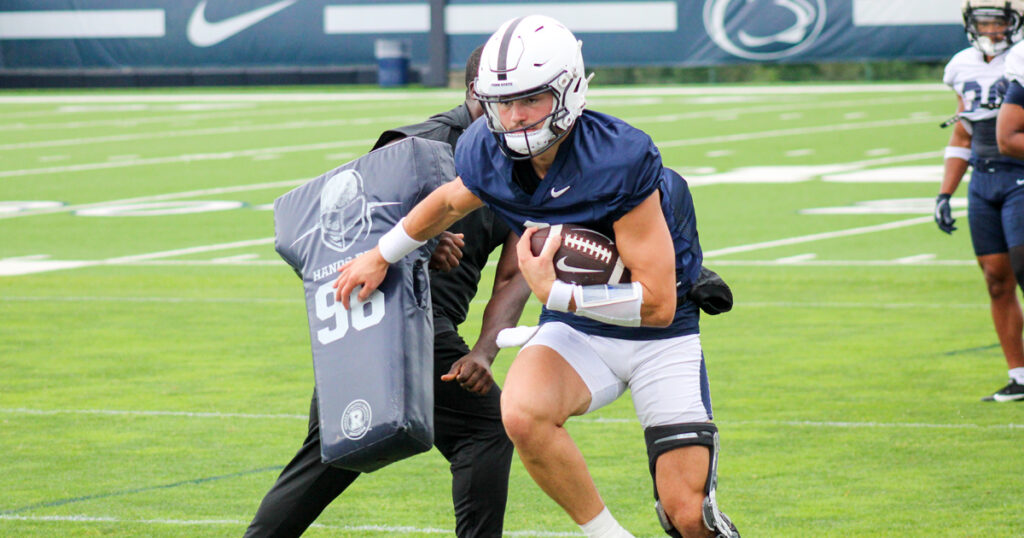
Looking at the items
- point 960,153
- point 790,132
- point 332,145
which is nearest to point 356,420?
point 960,153

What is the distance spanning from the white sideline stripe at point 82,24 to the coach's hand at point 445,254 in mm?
36638

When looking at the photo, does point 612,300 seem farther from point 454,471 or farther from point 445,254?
point 454,471

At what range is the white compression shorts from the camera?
15.7 ft

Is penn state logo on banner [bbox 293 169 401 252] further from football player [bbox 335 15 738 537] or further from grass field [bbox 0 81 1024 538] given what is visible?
grass field [bbox 0 81 1024 538]

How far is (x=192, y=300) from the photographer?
1177 centimetres

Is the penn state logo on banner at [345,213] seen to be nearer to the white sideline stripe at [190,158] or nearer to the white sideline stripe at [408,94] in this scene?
the white sideline stripe at [190,158]

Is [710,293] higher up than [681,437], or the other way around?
[710,293]

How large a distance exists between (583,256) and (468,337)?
18.5 feet

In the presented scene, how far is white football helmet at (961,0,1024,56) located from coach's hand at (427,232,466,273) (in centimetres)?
411

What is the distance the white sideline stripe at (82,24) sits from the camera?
40344 mm

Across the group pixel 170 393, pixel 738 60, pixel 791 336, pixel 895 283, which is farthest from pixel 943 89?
pixel 170 393

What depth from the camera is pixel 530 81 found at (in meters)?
4.55

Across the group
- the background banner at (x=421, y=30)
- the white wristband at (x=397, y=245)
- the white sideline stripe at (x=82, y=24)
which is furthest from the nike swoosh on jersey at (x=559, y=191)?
the white sideline stripe at (x=82, y=24)

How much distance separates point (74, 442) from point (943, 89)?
29302 millimetres
